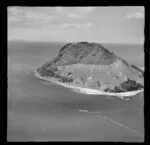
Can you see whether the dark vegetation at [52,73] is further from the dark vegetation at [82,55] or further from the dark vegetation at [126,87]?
the dark vegetation at [126,87]

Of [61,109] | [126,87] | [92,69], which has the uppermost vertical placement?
[92,69]

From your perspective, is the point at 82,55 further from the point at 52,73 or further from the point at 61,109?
the point at 61,109

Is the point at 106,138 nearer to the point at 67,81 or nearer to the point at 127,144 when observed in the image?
the point at 127,144

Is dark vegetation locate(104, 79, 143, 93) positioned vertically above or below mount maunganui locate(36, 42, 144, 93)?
below

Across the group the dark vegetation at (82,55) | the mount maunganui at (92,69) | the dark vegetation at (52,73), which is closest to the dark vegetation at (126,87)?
the mount maunganui at (92,69)

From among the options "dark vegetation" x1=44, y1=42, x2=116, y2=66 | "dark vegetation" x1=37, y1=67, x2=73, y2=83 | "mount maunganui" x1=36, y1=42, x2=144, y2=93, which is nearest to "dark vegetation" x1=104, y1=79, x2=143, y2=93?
"mount maunganui" x1=36, y1=42, x2=144, y2=93

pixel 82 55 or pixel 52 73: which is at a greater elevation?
pixel 82 55

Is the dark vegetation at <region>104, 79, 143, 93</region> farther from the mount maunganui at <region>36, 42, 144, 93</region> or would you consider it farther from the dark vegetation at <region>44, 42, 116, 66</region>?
the dark vegetation at <region>44, 42, 116, 66</region>

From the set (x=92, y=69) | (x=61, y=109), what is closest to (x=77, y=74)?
(x=92, y=69)
